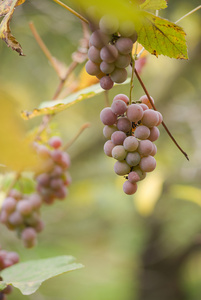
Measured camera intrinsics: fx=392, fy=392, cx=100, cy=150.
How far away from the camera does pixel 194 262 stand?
315cm

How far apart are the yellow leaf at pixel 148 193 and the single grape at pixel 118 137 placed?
99 cm

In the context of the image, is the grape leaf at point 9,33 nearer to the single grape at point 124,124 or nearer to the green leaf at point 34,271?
the single grape at point 124,124

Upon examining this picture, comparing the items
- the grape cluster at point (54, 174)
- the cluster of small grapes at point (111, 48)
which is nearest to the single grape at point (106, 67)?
the cluster of small grapes at point (111, 48)

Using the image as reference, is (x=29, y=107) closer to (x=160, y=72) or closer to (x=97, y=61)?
(x=160, y=72)

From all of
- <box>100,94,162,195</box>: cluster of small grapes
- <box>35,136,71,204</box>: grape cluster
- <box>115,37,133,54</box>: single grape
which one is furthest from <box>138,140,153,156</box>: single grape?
<box>35,136,71,204</box>: grape cluster

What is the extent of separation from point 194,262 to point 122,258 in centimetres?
81

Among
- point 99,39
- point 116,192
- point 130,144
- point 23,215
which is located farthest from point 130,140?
point 116,192

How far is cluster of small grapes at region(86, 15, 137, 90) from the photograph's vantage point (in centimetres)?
39

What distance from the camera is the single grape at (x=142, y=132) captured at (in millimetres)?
436

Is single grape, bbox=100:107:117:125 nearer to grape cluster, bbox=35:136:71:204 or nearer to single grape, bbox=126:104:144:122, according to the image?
single grape, bbox=126:104:144:122

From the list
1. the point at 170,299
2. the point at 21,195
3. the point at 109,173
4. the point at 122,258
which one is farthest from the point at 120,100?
the point at 122,258

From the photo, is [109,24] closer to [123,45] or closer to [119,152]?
[123,45]

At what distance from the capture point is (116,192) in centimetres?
260

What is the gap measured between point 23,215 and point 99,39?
1.77ft
